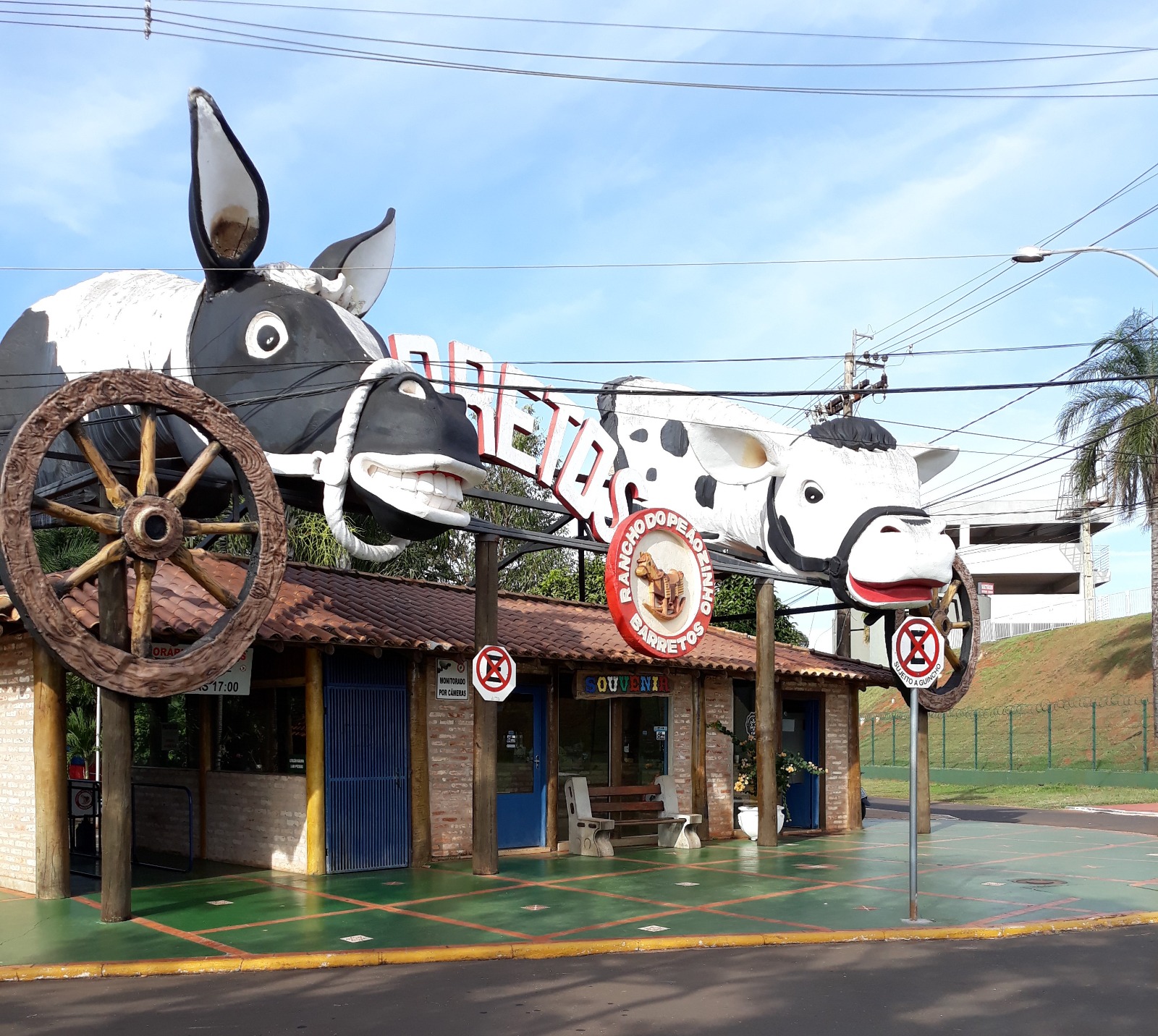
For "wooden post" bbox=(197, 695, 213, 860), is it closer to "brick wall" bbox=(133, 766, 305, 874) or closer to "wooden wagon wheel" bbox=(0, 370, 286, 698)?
"brick wall" bbox=(133, 766, 305, 874)

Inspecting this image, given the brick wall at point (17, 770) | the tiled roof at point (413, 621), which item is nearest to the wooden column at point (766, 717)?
the tiled roof at point (413, 621)

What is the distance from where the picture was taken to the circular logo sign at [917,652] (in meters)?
11.6

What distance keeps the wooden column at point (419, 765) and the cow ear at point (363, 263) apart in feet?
14.9

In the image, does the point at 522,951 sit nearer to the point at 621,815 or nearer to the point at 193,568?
the point at 193,568

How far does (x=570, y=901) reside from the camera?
12562mm

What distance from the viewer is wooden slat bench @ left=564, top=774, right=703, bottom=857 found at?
661 inches

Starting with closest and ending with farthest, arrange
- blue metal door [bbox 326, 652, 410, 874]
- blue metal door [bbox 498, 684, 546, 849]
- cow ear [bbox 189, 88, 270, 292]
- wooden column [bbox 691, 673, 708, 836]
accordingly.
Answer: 1. cow ear [bbox 189, 88, 270, 292]
2. blue metal door [bbox 326, 652, 410, 874]
3. blue metal door [bbox 498, 684, 546, 849]
4. wooden column [bbox 691, 673, 708, 836]

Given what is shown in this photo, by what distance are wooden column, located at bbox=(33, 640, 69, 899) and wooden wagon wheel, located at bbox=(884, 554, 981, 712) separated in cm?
1264


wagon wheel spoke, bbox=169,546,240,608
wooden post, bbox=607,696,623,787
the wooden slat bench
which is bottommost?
the wooden slat bench

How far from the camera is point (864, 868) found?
15508 mm

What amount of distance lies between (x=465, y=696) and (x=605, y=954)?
6490mm

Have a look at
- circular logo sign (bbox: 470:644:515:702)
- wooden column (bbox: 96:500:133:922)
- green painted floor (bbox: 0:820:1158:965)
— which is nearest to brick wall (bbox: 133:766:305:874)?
green painted floor (bbox: 0:820:1158:965)

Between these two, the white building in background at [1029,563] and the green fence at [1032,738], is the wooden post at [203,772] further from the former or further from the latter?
the white building in background at [1029,563]

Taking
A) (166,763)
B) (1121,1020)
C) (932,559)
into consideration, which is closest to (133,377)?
(166,763)
